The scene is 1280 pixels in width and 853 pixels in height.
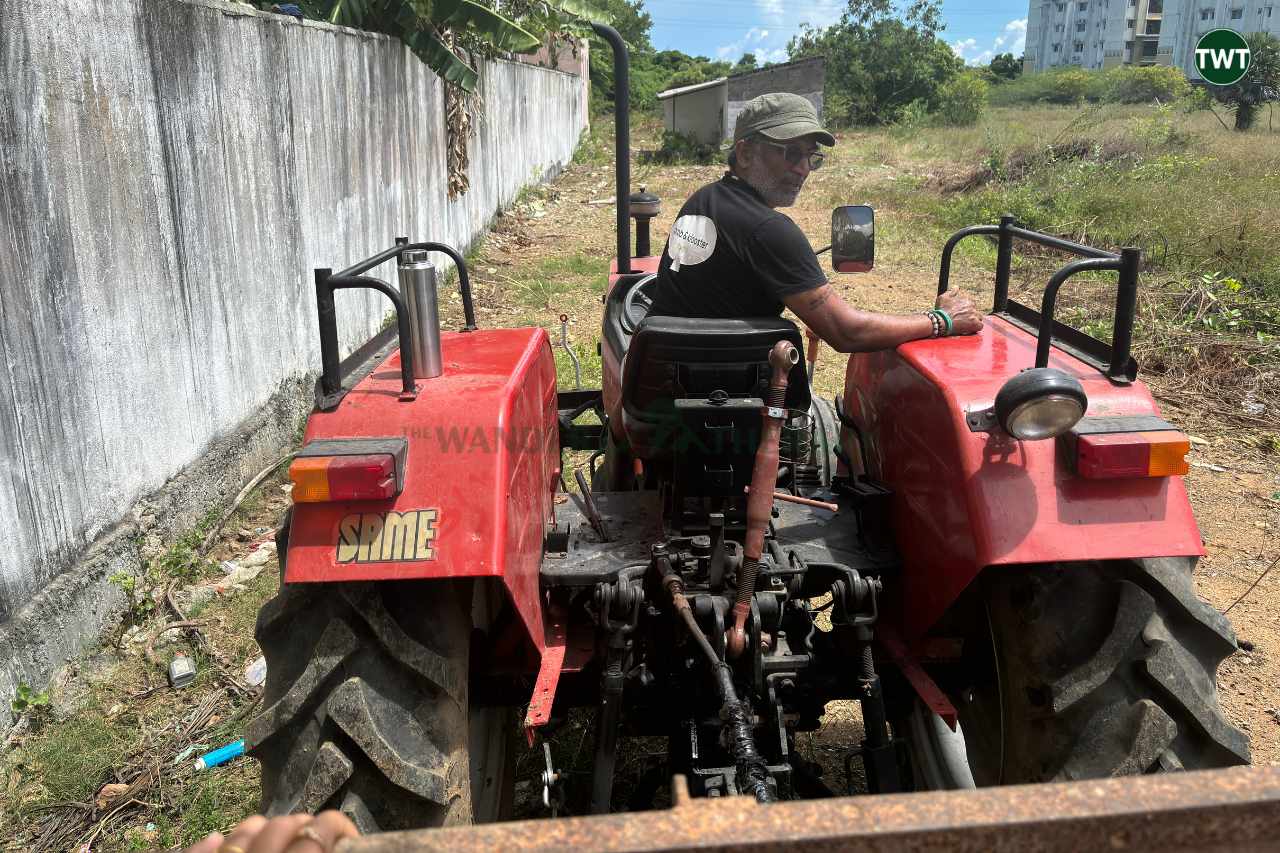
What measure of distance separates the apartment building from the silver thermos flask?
56.4 meters

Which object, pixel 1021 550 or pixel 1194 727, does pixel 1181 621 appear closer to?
pixel 1194 727

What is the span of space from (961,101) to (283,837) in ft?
118

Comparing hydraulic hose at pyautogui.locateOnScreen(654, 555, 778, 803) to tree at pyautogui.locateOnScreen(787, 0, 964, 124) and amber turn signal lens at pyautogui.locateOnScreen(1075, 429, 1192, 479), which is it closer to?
amber turn signal lens at pyautogui.locateOnScreen(1075, 429, 1192, 479)

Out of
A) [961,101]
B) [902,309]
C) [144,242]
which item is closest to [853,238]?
[144,242]

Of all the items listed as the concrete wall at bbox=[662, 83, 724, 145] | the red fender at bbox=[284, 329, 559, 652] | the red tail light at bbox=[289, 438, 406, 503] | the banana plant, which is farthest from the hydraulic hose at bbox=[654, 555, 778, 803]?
the concrete wall at bbox=[662, 83, 724, 145]

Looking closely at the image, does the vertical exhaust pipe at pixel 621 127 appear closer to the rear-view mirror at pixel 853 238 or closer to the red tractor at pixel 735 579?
the rear-view mirror at pixel 853 238

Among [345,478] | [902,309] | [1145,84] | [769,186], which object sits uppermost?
[1145,84]

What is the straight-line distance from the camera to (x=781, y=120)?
2.81m

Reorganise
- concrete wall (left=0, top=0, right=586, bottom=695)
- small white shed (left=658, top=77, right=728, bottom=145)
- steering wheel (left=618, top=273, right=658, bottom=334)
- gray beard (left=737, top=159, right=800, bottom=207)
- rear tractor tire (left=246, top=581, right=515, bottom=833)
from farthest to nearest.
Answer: small white shed (left=658, top=77, right=728, bottom=145) < steering wheel (left=618, top=273, right=658, bottom=334) < concrete wall (left=0, top=0, right=586, bottom=695) < gray beard (left=737, top=159, right=800, bottom=207) < rear tractor tire (left=246, top=581, right=515, bottom=833)

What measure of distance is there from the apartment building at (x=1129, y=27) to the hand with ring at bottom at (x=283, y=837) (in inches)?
2274

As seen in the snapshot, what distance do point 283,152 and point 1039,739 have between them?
17.4 ft

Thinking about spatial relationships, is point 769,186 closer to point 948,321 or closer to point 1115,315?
point 948,321

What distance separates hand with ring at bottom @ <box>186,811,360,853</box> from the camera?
1.06 m

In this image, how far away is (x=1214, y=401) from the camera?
657cm
